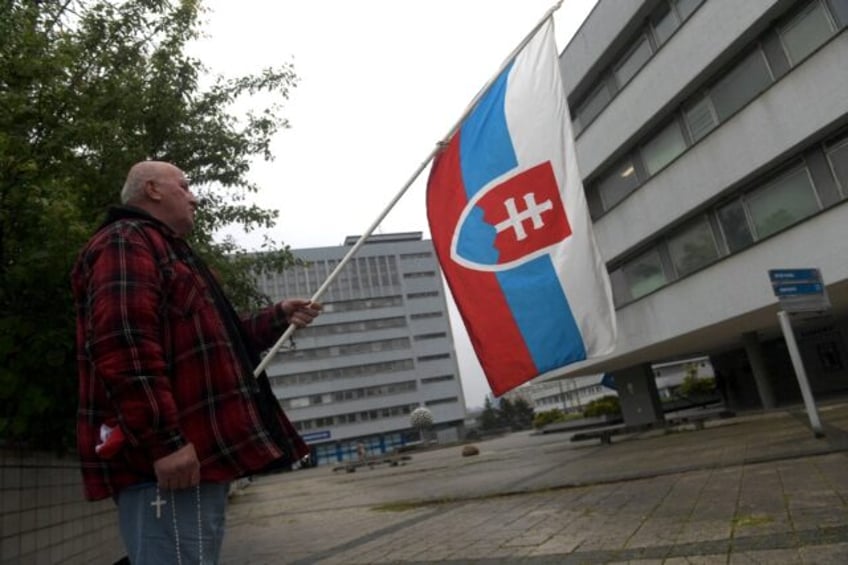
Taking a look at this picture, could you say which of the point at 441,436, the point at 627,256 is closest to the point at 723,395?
the point at 627,256

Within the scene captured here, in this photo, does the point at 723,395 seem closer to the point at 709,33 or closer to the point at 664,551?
the point at 709,33

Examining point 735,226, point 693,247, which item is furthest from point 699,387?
point 735,226

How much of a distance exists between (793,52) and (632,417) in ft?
49.4

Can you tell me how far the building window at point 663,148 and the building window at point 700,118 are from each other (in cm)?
42

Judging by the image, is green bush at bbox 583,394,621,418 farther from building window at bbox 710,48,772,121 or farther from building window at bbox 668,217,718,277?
building window at bbox 710,48,772,121

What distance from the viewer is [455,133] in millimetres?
4980

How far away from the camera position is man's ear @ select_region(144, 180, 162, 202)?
2611 millimetres

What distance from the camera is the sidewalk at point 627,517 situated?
4.29m

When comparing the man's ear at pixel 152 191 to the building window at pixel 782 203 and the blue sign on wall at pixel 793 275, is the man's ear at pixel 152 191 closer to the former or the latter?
the blue sign on wall at pixel 793 275

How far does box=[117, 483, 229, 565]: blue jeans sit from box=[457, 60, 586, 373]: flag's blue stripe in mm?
2880

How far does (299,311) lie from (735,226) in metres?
17.8

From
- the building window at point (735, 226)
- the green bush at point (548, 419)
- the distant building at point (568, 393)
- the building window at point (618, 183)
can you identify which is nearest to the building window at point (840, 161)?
the building window at point (735, 226)

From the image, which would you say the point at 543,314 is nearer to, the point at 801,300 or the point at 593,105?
the point at 801,300

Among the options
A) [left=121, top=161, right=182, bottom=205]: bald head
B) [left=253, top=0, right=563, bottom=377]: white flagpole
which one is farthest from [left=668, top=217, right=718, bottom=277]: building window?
[left=121, top=161, right=182, bottom=205]: bald head
